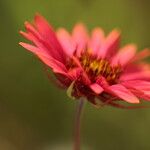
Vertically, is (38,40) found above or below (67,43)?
below

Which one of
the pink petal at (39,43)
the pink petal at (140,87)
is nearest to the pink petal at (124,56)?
the pink petal at (140,87)

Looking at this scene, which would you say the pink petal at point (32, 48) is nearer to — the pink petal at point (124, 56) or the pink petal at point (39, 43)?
the pink petal at point (39, 43)

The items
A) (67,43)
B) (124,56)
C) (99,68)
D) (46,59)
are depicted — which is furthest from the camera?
(124,56)

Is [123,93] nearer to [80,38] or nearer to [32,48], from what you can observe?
[32,48]

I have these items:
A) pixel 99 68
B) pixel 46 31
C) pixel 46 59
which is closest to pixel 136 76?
pixel 99 68

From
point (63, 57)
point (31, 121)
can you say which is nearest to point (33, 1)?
point (31, 121)

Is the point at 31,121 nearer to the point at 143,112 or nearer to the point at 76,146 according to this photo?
the point at 143,112

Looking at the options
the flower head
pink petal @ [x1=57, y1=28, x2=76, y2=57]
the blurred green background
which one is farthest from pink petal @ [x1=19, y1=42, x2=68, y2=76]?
the blurred green background
